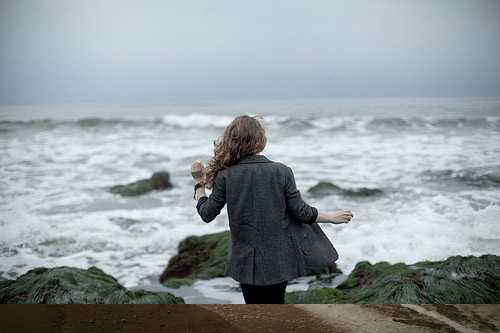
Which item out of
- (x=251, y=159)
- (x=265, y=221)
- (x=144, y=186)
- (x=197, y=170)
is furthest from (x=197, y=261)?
(x=144, y=186)

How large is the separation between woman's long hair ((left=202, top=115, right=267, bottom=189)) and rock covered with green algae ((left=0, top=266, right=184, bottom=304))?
190 centimetres

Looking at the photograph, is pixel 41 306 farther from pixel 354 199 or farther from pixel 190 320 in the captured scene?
pixel 354 199

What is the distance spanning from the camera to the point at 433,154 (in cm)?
1405

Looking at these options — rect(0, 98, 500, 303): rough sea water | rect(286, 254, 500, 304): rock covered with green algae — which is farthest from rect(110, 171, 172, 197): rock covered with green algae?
rect(286, 254, 500, 304): rock covered with green algae

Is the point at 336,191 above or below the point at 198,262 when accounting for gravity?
above

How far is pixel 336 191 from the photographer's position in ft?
34.6

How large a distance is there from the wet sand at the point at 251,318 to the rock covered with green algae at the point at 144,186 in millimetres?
8920

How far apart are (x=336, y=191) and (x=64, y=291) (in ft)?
25.4

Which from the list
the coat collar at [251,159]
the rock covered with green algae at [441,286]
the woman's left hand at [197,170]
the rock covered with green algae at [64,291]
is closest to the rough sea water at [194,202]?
the rock covered with green algae at [64,291]

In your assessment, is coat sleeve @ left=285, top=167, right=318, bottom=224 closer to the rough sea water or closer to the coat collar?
the coat collar

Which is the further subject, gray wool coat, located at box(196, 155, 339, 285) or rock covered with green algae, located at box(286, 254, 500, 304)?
rock covered with green algae, located at box(286, 254, 500, 304)

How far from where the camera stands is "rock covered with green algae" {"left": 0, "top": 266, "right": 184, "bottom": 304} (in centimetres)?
361

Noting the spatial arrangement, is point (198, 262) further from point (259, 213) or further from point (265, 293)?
point (259, 213)

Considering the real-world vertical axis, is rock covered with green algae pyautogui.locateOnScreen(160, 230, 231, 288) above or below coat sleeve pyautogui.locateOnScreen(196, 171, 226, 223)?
below
